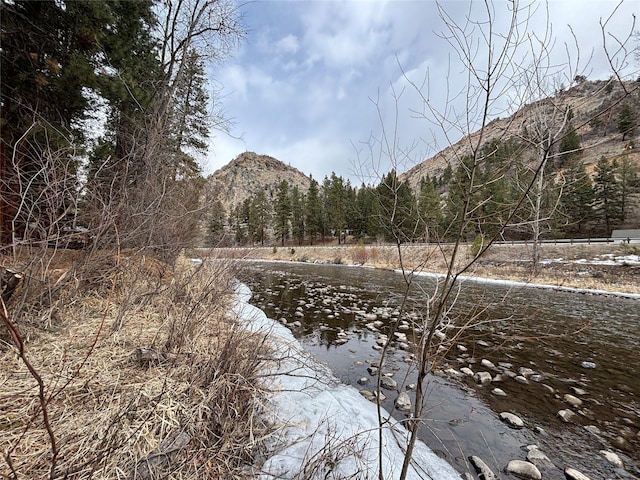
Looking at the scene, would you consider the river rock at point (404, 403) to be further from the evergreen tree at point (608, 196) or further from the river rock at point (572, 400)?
the evergreen tree at point (608, 196)

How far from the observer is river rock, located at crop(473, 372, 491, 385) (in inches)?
141

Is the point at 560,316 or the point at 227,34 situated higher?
the point at 227,34

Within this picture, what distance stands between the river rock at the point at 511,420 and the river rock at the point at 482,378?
0.65 meters

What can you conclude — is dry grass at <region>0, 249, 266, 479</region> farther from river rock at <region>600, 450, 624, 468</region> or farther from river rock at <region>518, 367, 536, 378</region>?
river rock at <region>518, 367, 536, 378</region>

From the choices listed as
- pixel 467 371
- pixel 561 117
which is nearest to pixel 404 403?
pixel 467 371

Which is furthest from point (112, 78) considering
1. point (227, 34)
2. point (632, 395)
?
point (632, 395)

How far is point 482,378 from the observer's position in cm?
363

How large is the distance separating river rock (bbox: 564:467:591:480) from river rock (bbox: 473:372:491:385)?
4.45 feet

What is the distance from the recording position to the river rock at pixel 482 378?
141 inches

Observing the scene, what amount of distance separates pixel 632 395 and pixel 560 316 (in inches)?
146

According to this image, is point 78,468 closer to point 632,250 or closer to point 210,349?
point 210,349

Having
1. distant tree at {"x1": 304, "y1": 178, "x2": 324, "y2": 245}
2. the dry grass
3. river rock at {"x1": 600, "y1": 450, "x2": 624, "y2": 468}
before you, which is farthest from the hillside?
distant tree at {"x1": 304, "y1": 178, "x2": 324, "y2": 245}

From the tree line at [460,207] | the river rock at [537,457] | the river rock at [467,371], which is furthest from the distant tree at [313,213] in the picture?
the river rock at [537,457]

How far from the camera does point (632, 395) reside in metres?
3.36
